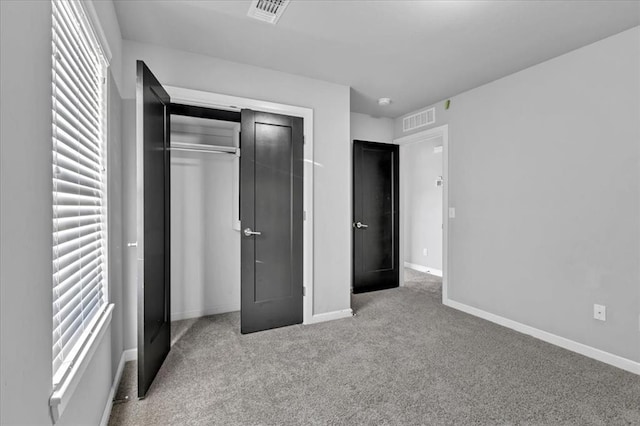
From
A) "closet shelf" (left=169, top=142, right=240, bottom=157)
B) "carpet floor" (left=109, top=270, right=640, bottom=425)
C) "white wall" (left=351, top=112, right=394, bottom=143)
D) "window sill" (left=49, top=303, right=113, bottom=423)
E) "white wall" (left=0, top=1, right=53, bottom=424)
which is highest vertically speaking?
"white wall" (left=351, top=112, right=394, bottom=143)

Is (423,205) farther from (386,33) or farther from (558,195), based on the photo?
(386,33)

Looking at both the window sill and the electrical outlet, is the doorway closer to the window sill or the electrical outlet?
the electrical outlet

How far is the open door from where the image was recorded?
1997 millimetres

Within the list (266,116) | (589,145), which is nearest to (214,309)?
(266,116)

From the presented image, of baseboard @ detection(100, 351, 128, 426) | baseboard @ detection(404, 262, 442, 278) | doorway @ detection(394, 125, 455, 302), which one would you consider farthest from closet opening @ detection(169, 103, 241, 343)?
baseboard @ detection(404, 262, 442, 278)

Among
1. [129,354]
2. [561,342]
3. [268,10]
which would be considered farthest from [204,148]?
[561,342]

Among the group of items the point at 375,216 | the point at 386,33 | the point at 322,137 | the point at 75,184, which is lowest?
the point at 375,216

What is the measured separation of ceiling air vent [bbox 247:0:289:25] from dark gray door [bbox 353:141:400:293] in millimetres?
2432

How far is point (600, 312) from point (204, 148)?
3.88 meters

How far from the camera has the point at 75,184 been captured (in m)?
1.39

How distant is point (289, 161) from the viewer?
328 centimetres

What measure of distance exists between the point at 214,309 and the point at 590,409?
130 inches

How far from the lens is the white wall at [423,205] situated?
5.99m

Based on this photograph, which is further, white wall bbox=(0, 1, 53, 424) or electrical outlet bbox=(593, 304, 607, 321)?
electrical outlet bbox=(593, 304, 607, 321)
